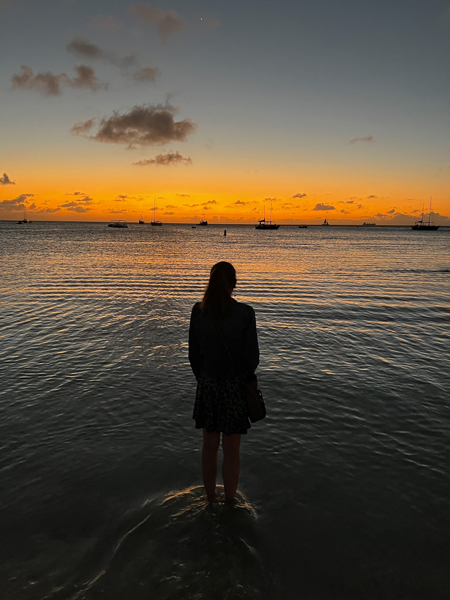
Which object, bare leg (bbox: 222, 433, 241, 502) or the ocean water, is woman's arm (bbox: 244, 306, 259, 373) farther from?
the ocean water

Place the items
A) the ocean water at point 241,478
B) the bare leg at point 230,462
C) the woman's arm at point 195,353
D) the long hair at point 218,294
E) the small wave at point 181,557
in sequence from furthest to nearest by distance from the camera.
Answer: the bare leg at point 230,462 → the woman's arm at point 195,353 → the long hair at point 218,294 → the ocean water at point 241,478 → the small wave at point 181,557

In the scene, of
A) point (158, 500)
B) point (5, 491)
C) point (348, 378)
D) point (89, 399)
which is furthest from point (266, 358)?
point (5, 491)

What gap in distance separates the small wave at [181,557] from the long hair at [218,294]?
257 centimetres

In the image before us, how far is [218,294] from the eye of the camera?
13.5 ft

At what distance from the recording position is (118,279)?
89.2 feet

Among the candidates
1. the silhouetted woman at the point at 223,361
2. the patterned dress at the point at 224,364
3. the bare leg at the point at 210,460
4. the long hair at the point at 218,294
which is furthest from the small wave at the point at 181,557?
the long hair at the point at 218,294

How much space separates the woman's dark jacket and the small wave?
6.04 feet

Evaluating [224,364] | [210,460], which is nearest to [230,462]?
[210,460]

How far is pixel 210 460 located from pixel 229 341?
1.61m

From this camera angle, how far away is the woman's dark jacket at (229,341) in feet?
13.7

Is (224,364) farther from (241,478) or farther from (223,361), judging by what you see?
(241,478)

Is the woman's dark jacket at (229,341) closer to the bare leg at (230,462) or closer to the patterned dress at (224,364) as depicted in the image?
the patterned dress at (224,364)

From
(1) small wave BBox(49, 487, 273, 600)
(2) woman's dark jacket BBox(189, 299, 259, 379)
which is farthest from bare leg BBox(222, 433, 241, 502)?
(2) woman's dark jacket BBox(189, 299, 259, 379)

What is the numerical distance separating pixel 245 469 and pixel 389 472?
215cm
